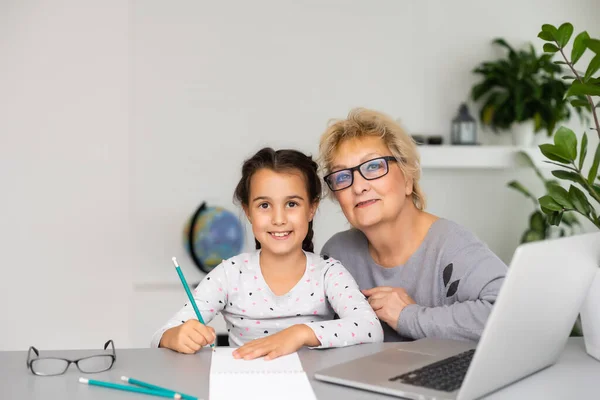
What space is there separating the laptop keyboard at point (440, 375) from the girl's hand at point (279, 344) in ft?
0.88

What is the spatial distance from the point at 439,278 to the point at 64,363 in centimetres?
95

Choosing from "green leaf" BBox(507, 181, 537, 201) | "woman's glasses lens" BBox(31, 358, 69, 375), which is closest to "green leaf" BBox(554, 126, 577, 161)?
A: "woman's glasses lens" BBox(31, 358, 69, 375)

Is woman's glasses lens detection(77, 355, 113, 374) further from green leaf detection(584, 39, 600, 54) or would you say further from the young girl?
green leaf detection(584, 39, 600, 54)

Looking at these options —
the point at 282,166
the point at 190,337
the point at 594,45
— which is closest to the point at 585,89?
the point at 594,45

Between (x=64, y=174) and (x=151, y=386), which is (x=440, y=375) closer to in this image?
(x=151, y=386)

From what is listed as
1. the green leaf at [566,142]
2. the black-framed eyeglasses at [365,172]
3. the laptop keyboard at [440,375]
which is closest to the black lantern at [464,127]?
the black-framed eyeglasses at [365,172]

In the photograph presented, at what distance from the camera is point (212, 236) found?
3.79 metres

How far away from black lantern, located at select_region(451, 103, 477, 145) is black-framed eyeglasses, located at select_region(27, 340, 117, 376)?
341cm

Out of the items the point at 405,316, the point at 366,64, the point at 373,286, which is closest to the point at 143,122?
the point at 366,64

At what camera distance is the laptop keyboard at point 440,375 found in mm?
1078

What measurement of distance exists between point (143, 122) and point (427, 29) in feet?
6.24

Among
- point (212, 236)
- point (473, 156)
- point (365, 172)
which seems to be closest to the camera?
point (365, 172)

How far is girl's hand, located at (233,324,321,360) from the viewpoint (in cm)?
129

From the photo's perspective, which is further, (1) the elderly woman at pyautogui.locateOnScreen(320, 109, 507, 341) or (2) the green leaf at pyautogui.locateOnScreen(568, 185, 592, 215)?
(1) the elderly woman at pyautogui.locateOnScreen(320, 109, 507, 341)
